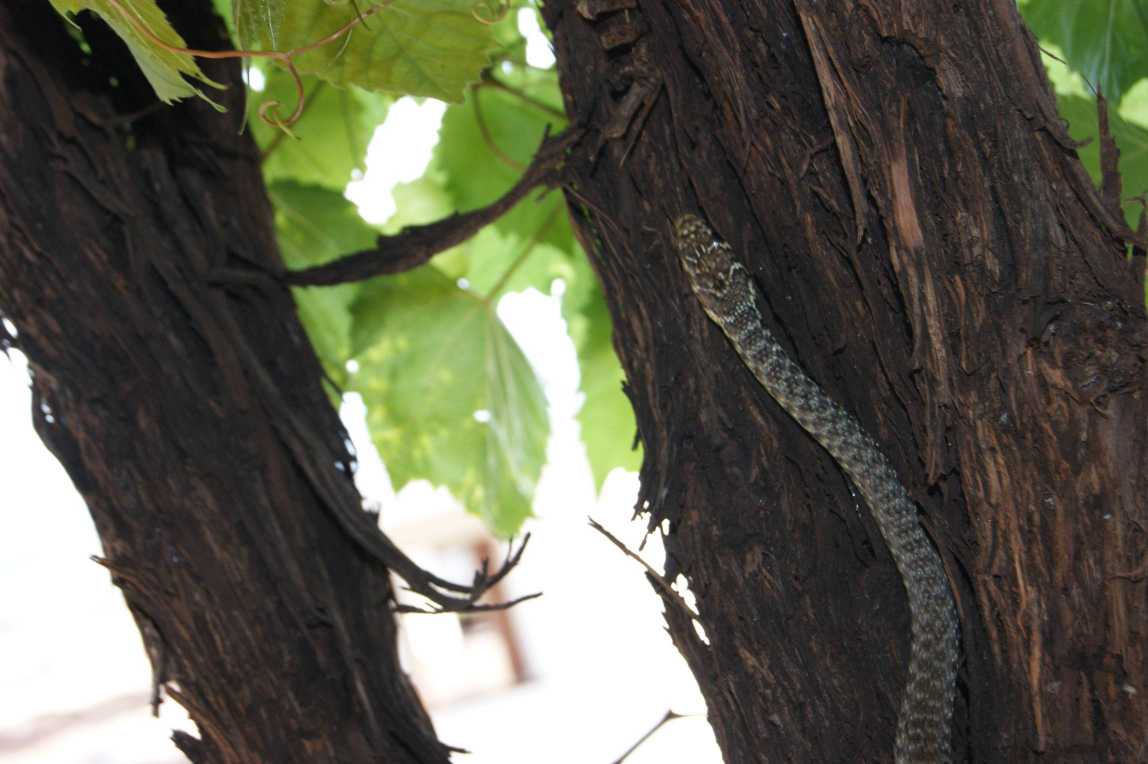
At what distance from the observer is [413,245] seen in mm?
575

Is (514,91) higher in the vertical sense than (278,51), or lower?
higher

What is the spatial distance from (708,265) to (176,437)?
276 mm

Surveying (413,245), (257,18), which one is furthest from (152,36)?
(413,245)

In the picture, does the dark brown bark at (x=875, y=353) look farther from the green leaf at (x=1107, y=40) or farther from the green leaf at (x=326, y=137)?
the green leaf at (x=326, y=137)

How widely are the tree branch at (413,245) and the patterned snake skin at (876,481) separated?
0.39ft

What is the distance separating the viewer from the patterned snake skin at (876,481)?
403mm

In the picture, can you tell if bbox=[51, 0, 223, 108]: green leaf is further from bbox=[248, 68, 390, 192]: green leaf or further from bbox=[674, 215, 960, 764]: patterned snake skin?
bbox=[248, 68, 390, 192]: green leaf

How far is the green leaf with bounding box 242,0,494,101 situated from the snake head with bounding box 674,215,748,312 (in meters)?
0.12

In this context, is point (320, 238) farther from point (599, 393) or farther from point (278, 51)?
point (278, 51)

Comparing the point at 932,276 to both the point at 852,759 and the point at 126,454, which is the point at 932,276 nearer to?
the point at 852,759

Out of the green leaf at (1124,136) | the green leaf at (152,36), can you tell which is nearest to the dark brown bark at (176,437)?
the green leaf at (152,36)

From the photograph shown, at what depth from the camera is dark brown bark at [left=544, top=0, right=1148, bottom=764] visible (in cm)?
37

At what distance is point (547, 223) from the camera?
0.81m

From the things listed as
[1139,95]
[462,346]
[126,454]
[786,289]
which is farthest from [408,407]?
[1139,95]
